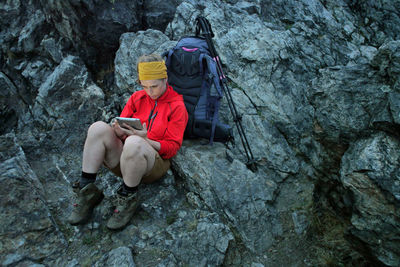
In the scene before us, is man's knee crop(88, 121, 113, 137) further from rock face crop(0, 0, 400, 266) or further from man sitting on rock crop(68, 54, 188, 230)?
rock face crop(0, 0, 400, 266)

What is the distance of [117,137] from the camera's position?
165 inches

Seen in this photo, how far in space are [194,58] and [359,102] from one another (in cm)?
295

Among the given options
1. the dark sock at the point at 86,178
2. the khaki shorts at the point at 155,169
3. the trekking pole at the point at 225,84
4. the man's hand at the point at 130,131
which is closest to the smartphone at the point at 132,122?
the man's hand at the point at 130,131

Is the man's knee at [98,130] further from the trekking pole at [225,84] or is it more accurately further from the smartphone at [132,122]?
the trekking pole at [225,84]

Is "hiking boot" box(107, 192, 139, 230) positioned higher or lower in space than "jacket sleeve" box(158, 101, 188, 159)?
lower

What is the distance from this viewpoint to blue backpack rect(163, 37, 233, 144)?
5062 mm

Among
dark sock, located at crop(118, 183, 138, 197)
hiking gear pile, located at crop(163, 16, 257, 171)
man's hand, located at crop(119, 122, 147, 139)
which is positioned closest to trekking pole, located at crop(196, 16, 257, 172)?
hiking gear pile, located at crop(163, 16, 257, 171)

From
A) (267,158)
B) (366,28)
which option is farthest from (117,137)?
(366,28)

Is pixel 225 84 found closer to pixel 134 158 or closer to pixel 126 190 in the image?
pixel 134 158

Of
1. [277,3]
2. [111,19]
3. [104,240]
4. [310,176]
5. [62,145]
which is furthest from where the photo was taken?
[277,3]

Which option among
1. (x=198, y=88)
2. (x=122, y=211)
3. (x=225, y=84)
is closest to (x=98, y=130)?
(x=122, y=211)

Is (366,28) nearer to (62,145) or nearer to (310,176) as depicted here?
(310,176)

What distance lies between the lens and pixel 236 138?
582 cm

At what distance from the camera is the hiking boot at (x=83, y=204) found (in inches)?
159
